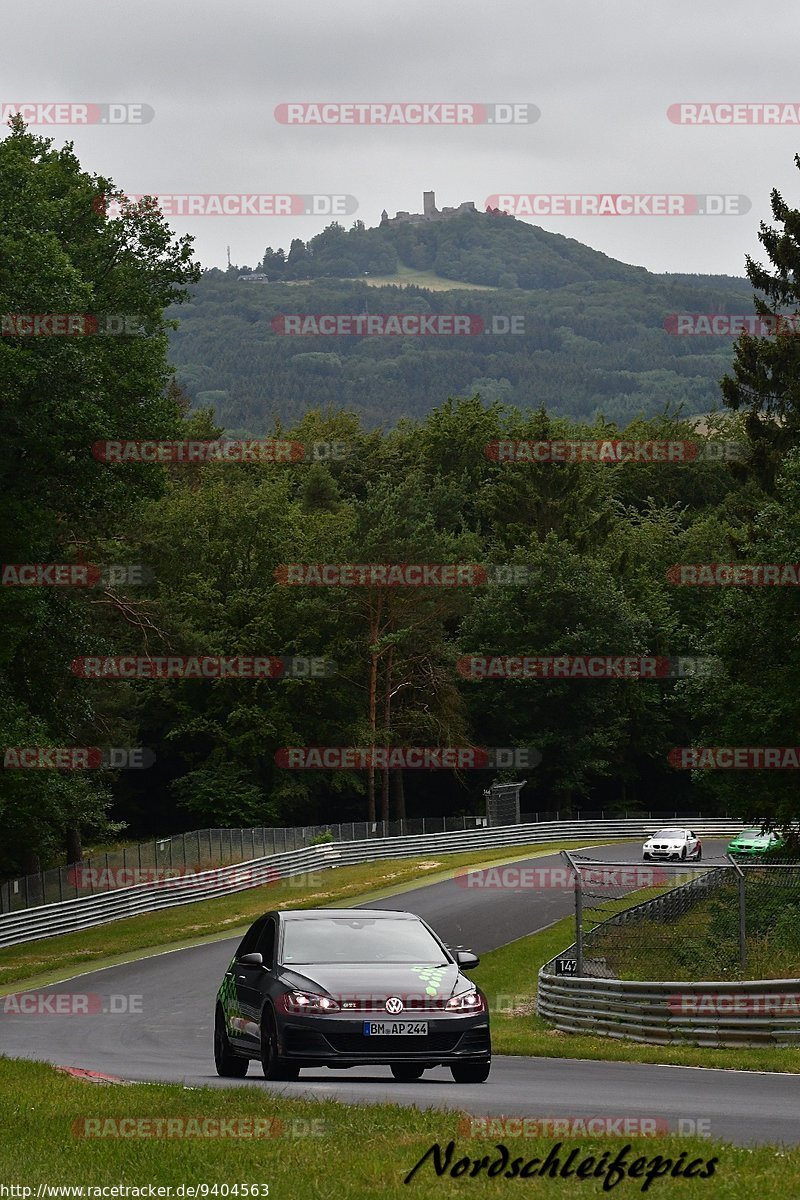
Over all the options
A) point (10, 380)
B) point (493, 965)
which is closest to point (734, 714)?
point (493, 965)

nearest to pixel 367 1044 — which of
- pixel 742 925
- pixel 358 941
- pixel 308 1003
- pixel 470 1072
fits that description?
pixel 308 1003

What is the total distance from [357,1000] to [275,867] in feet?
141

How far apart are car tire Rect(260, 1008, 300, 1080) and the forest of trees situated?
882 inches

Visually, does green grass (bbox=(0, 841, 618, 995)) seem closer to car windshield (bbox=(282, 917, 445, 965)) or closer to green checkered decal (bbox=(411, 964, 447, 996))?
car windshield (bbox=(282, 917, 445, 965))

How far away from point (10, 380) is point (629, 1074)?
23.0 metres

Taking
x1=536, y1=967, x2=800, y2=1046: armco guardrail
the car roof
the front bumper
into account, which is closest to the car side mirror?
the front bumper

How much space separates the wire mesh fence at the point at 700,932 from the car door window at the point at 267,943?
18.8 feet

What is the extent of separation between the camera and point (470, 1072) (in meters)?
14.5

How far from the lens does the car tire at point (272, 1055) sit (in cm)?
1391

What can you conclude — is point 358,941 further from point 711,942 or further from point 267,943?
point 711,942

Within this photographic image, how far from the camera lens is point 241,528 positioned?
271 ft

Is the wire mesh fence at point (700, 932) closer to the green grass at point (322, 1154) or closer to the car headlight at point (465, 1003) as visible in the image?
the car headlight at point (465, 1003)

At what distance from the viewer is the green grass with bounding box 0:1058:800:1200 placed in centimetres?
867

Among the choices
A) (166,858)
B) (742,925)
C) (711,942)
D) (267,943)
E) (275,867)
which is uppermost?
(267,943)
